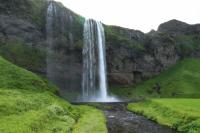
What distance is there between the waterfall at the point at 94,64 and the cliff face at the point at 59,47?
2.55 meters

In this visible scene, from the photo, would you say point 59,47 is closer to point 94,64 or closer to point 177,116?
point 94,64

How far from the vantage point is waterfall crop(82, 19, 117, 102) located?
12875cm

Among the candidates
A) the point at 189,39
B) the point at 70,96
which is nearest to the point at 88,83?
the point at 70,96

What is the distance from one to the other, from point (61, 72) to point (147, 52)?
51.9m

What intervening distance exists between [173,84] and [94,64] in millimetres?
38671

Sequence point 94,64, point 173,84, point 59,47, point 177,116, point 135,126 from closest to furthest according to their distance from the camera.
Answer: point 135,126 → point 177,116 → point 59,47 → point 94,64 → point 173,84

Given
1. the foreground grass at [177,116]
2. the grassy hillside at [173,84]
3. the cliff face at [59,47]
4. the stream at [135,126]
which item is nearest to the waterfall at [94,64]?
the cliff face at [59,47]

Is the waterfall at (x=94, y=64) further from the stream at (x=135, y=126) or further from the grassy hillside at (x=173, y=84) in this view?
the stream at (x=135, y=126)

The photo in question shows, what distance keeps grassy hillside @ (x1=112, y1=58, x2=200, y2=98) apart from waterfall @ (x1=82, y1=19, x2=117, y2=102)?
10.7 meters

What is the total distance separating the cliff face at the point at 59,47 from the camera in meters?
124

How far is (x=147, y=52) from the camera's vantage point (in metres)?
162

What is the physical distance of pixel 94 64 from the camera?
134 metres

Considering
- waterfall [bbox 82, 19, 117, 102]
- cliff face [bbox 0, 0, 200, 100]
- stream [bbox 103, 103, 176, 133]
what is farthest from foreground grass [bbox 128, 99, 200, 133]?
cliff face [bbox 0, 0, 200, 100]

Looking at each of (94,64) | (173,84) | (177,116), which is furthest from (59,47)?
(177,116)
